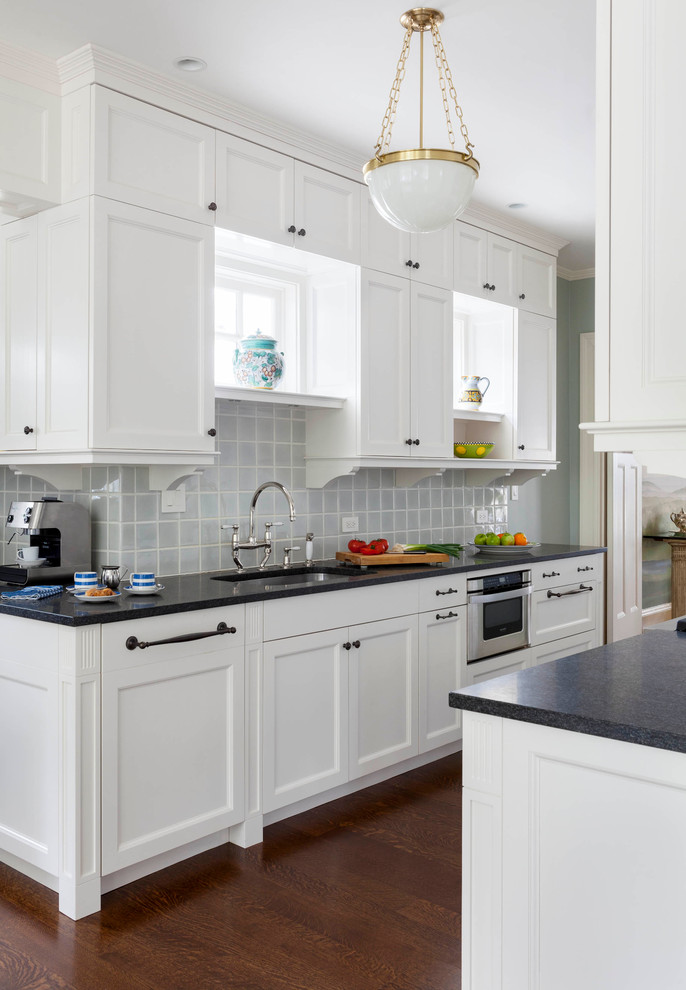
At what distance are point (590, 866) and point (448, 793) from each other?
6.56 ft

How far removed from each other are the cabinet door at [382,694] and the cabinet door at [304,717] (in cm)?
6

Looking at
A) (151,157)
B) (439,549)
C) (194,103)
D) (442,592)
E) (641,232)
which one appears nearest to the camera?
(641,232)

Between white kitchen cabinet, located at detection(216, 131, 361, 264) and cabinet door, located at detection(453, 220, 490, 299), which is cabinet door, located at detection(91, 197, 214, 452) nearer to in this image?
white kitchen cabinet, located at detection(216, 131, 361, 264)

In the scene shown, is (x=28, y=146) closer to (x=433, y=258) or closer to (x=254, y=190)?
(x=254, y=190)

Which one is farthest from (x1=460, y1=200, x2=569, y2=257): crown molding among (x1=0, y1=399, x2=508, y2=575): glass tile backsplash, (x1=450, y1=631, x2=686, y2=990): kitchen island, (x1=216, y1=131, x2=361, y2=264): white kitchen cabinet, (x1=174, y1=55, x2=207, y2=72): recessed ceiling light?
(x1=450, y1=631, x2=686, y2=990): kitchen island

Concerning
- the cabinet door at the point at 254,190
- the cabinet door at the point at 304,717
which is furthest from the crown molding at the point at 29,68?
the cabinet door at the point at 304,717

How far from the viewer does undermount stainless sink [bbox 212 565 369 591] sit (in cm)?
343

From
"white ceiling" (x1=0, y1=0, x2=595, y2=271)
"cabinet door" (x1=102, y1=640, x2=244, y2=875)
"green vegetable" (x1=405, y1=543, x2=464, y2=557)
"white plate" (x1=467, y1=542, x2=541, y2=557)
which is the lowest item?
"cabinet door" (x1=102, y1=640, x2=244, y2=875)

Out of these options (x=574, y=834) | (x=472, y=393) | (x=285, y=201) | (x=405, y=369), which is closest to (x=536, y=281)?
(x=472, y=393)

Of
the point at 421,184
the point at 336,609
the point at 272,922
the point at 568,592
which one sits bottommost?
the point at 272,922

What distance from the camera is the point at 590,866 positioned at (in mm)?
1557

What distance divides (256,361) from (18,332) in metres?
0.90

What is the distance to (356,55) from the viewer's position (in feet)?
9.32

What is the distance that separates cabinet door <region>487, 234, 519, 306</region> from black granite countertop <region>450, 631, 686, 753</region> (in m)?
2.88
